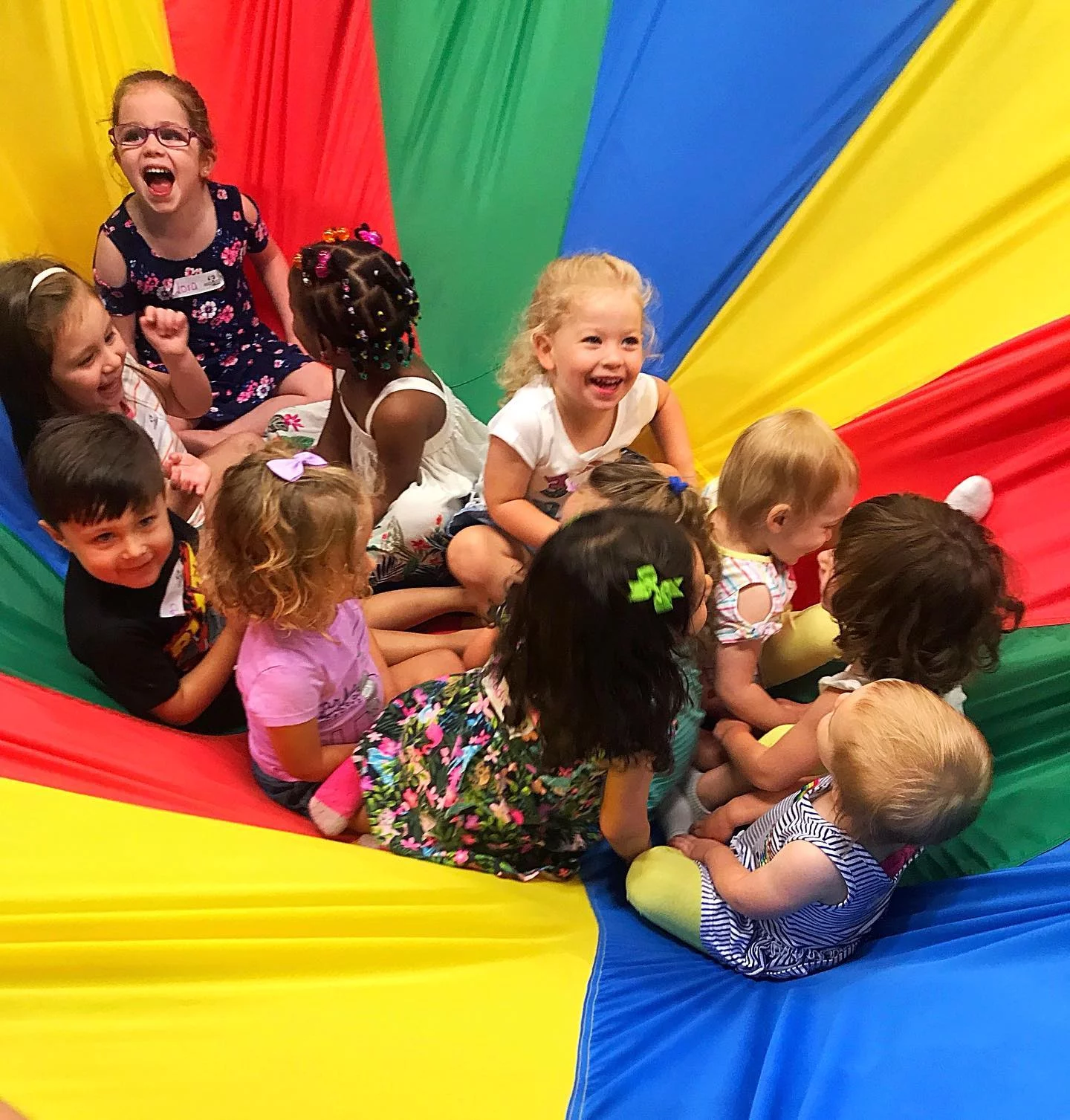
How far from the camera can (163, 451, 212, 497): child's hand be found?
65.7 inches

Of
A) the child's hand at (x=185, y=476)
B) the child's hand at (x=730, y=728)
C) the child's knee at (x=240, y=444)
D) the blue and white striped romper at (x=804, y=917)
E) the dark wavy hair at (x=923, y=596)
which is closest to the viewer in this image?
the blue and white striped romper at (x=804, y=917)

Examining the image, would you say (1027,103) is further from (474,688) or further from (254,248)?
(254,248)

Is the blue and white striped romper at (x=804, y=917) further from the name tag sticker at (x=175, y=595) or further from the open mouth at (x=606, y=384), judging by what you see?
the name tag sticker at (x=175, y=595)

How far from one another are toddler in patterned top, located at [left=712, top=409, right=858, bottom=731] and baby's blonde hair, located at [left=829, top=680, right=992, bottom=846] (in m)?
0.37

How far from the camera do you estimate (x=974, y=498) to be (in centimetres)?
147

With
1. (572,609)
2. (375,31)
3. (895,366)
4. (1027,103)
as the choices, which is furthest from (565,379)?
(375,31)

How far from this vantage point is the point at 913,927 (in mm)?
1187

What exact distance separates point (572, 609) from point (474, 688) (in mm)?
314

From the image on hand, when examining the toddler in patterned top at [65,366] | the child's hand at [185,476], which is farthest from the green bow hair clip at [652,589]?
the child's hand at [185,476]

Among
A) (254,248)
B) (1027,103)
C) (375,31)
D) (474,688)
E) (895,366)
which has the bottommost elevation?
(474,688)

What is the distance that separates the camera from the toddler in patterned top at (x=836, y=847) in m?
1.04

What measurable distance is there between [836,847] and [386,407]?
3.36 feet

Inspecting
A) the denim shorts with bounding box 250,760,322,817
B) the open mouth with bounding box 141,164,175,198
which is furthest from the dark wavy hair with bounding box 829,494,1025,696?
the open mouth with bounding box 141,164,175,198

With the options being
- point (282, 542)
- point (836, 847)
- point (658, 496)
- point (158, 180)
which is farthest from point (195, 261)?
point (836, 847)
